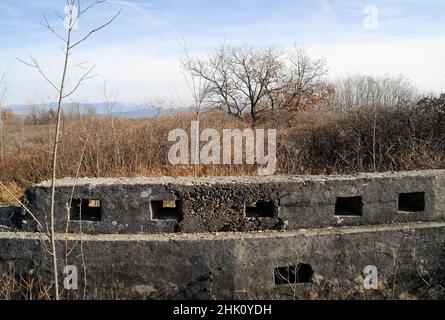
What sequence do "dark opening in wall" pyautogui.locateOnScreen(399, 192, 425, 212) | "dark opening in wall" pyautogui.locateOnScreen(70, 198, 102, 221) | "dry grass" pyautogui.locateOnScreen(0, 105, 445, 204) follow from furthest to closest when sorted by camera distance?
1. "dry grass" pyautogui.locateOnScreen(0, 105, 445, 204)
2. "dark opening in wall" pyautogui.locateOnScreen(399, 192, 425, 212)
3. "dark opening in wall" pyautogui.locateOnScreen(70, 198, 102, 221)

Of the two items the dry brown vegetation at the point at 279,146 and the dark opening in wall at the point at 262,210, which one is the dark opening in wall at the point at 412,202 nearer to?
the dark opening in wall at the point at 262,210

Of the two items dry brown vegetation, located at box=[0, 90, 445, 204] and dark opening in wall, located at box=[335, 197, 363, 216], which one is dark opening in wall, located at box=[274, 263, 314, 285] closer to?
dark opening in wall, located at box=[335, 197, 363, 216]

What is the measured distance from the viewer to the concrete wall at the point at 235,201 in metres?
3.53

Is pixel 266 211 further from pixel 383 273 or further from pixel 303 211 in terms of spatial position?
pixel 383 273

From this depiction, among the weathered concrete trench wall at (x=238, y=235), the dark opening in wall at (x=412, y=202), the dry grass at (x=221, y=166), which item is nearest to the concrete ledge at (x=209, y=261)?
the weathered concrete trench wall at (x=238, y=235)

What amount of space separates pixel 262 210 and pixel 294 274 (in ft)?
2.29

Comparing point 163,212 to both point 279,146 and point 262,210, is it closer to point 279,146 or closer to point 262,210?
point 262,210

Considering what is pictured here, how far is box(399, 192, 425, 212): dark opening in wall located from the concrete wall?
44 millimetres

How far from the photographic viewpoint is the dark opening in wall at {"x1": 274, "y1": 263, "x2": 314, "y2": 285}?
343 cm

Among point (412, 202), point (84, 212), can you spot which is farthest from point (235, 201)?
point (412, 202)

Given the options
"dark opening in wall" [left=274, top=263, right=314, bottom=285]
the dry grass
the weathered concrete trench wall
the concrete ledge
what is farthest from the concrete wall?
the dry grass

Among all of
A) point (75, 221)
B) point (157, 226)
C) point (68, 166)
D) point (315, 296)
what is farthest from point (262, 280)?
point (68, 166)

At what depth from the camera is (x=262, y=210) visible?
152 inches
